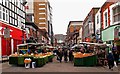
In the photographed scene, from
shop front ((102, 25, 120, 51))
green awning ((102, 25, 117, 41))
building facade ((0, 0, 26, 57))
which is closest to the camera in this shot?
shop front ((102, 25, 120, 51))

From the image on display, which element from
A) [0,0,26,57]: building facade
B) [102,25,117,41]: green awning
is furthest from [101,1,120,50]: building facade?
[0,0,26,57]: building facade

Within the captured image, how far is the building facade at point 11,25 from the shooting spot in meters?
38.0

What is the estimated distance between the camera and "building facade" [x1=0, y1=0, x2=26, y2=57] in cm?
3803

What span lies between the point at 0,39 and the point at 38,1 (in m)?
79.8

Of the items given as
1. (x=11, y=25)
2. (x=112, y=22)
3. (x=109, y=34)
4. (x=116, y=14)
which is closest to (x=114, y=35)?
(x=116, y=14)

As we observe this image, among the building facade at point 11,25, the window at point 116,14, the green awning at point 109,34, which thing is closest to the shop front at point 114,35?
the green awning at point 109,34

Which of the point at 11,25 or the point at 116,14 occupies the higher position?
the point at 116,14

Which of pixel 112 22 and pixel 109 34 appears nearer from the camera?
pixel 112 22

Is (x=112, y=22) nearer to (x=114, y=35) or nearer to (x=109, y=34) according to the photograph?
(x=109, y=34)

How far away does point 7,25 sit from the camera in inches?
1612

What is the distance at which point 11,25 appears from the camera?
4412 centimetres

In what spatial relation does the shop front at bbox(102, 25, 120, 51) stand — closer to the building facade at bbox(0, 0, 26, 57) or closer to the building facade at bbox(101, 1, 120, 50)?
the building facade at bbox(101, 1, 120, 50)

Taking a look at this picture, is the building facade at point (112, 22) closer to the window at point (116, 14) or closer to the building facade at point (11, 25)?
the window at point (116, 14)

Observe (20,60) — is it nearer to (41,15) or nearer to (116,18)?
(116,18)
